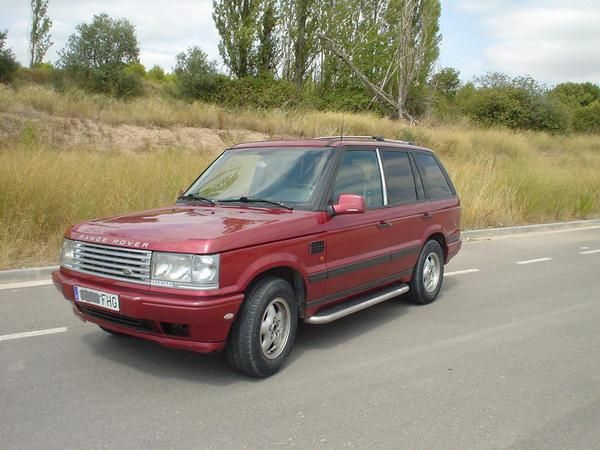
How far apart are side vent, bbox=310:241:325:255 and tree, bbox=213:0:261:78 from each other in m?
25.5

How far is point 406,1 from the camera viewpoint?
1075 inches

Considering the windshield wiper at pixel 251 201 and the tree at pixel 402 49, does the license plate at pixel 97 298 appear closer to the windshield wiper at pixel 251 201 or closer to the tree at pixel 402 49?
the windshield wiper at pixel 251 201

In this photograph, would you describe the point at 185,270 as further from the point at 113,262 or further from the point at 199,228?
the point at 113,262

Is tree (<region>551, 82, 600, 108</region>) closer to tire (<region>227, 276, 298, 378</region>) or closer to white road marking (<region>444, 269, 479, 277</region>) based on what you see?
white road marking (<region>444, 269, 479, 277</region>)

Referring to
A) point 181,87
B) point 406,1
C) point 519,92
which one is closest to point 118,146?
point 181,87

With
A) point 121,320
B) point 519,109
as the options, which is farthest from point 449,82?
point 121,320

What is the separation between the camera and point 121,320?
13.2 ft

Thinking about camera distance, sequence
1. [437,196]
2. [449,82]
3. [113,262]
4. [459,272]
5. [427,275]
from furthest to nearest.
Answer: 1. [449,82]
2. [459,272]
3. [437,196]
4. [427,275]
5. [113,262]

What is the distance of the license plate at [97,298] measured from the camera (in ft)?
12.8

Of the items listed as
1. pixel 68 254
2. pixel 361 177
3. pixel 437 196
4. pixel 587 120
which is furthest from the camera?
pixel 587 120

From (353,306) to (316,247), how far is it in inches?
32.2

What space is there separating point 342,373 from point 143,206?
6435 mm

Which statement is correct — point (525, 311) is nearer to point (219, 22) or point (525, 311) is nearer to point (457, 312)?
point (457, 312)

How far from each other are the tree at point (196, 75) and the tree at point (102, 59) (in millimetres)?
2420
